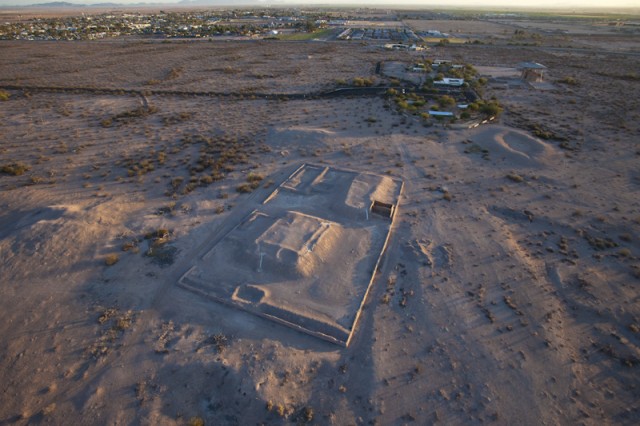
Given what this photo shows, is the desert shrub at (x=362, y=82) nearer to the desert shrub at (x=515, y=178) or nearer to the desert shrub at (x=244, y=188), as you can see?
the desert shrub at (x=515, y=178)

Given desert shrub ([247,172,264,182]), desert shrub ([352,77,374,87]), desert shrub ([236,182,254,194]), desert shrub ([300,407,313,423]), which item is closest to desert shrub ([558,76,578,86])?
desert shrub ([352,77,374,87])

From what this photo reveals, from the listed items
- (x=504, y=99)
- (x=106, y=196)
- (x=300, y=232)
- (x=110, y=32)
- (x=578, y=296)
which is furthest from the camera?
(x=110, y=32)

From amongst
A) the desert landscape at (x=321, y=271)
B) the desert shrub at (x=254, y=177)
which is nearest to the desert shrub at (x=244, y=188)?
the desert landscape at (x=321, y=271)

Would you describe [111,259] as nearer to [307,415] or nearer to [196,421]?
[196,421]

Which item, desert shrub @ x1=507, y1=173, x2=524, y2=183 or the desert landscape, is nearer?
the desert landscape

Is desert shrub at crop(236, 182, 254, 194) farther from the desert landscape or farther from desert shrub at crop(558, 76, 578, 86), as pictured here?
desert shrub at crop(558, 76, 578, 86)

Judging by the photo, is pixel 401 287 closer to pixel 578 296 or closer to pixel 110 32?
pixel 578 296

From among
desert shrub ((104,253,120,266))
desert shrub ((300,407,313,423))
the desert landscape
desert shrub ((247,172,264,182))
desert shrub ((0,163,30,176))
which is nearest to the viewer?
desert shrub ((300,407,313,423))

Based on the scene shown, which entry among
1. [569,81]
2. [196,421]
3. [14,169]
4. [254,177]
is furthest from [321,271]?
[569,81]

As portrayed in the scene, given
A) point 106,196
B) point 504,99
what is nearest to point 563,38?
point 504,99
